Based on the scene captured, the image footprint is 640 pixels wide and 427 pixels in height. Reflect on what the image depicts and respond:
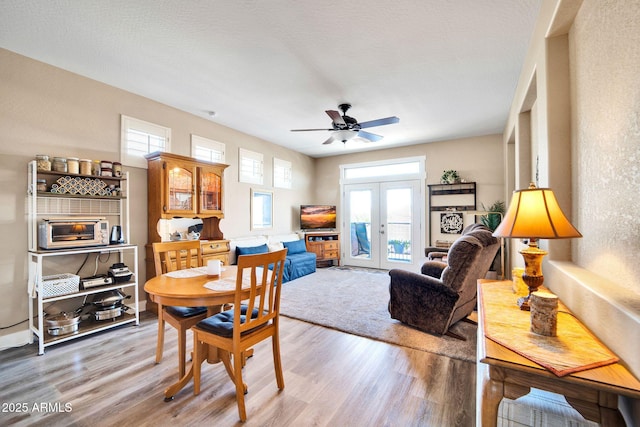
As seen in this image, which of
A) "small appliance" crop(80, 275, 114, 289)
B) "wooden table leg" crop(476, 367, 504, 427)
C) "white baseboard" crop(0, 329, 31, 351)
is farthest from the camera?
"small appliance" crop(80, 275, 114, 289)

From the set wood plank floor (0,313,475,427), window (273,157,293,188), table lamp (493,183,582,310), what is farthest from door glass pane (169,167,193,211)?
table lamp (493,183,582,310)

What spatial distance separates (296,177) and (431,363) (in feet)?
17.0

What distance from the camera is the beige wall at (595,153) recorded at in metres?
1.03

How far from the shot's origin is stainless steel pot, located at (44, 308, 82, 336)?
265 centimetres

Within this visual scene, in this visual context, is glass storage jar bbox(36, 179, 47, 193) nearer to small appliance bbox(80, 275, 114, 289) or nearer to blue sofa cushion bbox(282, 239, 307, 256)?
small appliance bbox(80, 275, 114, 289)

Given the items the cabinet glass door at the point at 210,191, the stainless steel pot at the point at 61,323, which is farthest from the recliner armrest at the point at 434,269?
the stainless steel pot at the point at 61,323

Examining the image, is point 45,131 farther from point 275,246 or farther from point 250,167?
point 275,246

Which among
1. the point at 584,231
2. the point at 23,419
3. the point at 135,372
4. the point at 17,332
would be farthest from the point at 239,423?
the point at 17,332

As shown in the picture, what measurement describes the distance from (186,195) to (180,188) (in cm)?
14

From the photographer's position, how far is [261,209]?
18.9ft

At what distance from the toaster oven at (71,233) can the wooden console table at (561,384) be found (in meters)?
3.58

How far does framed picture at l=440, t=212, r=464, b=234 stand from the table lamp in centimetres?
447

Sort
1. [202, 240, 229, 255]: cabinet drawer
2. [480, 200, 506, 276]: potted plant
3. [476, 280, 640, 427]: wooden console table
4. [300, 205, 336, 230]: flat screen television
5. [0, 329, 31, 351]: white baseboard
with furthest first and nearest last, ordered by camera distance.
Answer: [300, 205, 336, 230]: flat screen television
[480, 200, 506, 276]: potted plant
[202, 240, 229, 255]: cabinet drawer
[0, 329, 31, 351]: white baseboard
[476, 280, 640, 427]: wooden console table

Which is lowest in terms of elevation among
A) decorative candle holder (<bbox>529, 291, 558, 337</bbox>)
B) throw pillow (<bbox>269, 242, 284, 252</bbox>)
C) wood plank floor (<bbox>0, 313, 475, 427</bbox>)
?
wood plank floor (<bbox>0, 313, 475, 427</bbox>)
